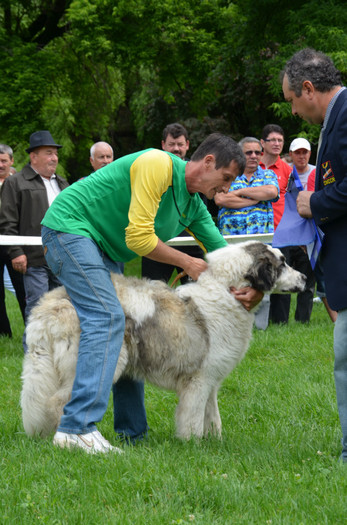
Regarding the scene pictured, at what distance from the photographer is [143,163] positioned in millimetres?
4160

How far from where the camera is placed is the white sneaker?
4.00 m

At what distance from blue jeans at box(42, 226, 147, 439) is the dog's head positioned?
2.99ft

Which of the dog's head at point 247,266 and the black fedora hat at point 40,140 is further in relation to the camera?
the black fedora hat at point 40,140

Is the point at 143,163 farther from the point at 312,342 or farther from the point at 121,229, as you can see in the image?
the point at 312,342

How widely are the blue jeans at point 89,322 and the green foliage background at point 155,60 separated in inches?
468

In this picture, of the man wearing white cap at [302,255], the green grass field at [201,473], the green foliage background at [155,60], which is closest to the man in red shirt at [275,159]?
the man wearing white cap at [302,255]

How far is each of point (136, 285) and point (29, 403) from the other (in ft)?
3.69

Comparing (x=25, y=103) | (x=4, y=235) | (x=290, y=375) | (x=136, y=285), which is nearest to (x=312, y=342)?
(x=290, y=375)

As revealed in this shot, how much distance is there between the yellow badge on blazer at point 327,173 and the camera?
3793mm

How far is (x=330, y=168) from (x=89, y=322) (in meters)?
1.84

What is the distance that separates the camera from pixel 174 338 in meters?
4.46

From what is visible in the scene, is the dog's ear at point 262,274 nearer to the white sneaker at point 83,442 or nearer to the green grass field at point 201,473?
the green grass field at point 201,473

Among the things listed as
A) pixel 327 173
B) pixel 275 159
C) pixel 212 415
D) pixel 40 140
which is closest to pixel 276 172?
pixel 275 159

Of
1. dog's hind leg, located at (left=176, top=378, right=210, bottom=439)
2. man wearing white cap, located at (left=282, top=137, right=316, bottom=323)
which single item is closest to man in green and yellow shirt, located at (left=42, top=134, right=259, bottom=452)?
dog's hind leg, located at (left=176, top=378, right=210, bottom=439)
